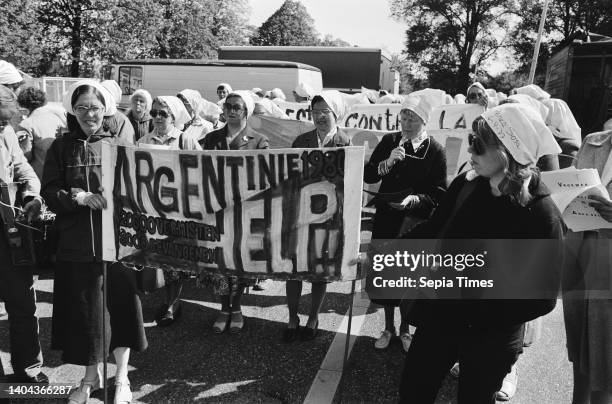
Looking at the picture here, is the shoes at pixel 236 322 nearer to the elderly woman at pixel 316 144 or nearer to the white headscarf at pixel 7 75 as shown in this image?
the elderly woman at pixel 316 144

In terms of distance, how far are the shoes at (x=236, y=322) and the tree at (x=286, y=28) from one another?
54.6 m

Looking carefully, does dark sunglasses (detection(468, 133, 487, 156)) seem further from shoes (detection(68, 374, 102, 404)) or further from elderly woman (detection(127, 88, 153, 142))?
elderly woman (detection(127, 88, 153, 142))

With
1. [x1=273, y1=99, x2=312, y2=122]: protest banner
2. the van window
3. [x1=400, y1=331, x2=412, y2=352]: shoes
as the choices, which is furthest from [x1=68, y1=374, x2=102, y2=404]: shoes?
the van window

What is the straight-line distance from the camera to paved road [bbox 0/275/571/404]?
3248 mm

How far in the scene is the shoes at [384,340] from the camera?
3.88 meters

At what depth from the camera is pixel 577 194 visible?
2279 millimetres

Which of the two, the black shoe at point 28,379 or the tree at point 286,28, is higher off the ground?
the tree at point 286,28

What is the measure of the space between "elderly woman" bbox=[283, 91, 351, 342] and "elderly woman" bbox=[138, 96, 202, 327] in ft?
3.23

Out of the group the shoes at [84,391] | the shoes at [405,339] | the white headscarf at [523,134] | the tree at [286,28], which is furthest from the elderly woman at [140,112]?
the tree at [286,28]

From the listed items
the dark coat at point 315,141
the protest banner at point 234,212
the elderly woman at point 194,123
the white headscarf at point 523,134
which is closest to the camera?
the white headscarf at point 523,134

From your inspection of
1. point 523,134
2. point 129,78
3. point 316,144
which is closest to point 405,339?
point 316,144

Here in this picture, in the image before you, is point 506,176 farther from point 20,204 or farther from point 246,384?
point 20,204

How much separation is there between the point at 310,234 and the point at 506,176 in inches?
44.6

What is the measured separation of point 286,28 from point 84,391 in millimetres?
57200
